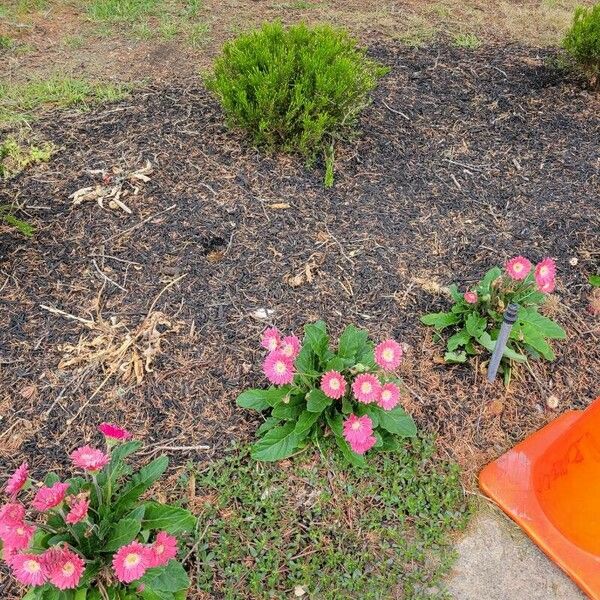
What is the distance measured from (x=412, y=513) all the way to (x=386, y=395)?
20.5 inches

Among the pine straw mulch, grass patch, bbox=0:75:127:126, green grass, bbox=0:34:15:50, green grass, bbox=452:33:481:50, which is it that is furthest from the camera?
green grass, bbox=452:33:481:50

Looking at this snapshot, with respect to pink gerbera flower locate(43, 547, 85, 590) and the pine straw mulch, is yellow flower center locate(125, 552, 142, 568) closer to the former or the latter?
pink gerbera flower locate(43, 547, 85, 590)

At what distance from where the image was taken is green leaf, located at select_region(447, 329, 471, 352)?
282cm

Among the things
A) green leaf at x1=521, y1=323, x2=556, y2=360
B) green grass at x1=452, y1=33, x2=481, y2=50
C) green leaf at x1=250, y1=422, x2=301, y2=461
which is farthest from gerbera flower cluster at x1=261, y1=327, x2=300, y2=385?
green grass at x1=452, y1=33, x2=481, y2=50

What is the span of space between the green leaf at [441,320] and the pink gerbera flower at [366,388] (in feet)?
2.42

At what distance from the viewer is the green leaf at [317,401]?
2354 mm

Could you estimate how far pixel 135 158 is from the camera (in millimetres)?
3590

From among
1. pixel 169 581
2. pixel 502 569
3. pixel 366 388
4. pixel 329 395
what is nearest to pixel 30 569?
pixel 169 581

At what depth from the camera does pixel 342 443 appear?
2414 millimetres

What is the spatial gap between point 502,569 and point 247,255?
1868 millimetres

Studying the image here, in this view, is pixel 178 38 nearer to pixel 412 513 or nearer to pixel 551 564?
pixel 412 513

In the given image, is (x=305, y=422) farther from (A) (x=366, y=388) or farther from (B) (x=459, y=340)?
(B) (x=459, y=340)

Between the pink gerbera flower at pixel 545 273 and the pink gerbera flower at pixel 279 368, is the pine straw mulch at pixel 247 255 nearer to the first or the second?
the pink gerbera flower at pixel 279 368

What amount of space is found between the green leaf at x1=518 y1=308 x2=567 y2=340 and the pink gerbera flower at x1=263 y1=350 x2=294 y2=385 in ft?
3.98
